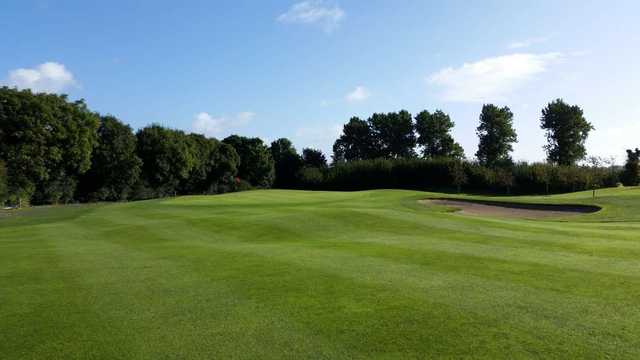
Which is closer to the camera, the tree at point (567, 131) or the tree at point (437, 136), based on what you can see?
the tree at point (567, 131)

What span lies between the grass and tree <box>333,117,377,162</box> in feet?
357

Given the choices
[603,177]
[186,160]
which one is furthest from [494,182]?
[186,160]

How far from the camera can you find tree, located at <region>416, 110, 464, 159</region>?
112m

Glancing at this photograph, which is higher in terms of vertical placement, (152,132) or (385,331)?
(152,132)

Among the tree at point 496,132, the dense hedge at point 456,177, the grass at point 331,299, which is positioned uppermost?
the tree at point 496,132

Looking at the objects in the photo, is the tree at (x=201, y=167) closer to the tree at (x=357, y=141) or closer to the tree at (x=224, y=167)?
the tree at (x=224, y=167)

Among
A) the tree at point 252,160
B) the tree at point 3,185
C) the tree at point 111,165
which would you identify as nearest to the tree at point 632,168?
the tree at point 252,160

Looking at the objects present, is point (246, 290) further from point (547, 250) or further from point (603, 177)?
point (603, 177)

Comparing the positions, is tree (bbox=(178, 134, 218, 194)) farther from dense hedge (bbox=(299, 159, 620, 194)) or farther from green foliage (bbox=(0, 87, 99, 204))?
green foliage (bbox=(0, 87, 99, 204))

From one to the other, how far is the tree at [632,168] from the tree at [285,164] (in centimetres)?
5032

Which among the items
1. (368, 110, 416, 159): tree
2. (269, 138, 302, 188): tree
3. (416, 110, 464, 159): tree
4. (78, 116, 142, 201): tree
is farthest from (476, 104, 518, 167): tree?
(78, 116, 142, 201): tree

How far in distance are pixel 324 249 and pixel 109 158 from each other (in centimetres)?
5558

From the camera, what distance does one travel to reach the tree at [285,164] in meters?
94.1

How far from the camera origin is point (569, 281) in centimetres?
859
